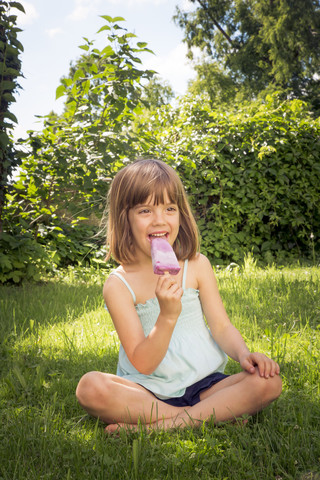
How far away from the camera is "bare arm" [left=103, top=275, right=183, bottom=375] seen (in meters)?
1.90

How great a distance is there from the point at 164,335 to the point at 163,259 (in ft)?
1.06

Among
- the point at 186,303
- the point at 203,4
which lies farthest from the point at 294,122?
the point at 203,4

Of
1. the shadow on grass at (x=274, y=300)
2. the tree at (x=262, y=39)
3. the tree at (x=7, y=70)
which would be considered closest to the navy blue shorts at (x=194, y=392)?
A: the shadow on grass at (x=274, y=300)

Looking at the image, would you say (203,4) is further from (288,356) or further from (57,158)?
(288,356)

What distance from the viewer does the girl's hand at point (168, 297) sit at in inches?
73.8

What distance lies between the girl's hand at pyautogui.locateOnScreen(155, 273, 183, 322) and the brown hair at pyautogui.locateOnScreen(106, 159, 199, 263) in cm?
53

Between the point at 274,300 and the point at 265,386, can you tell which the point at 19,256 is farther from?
the point at 265,386

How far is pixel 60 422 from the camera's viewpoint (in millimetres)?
2125

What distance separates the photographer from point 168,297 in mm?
1867

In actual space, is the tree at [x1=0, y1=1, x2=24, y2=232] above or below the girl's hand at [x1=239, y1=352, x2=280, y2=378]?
above

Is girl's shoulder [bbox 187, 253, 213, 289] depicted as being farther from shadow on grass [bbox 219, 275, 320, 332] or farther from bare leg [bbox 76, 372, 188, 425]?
shadow on grass [bbox 219, 275, 320, 332]

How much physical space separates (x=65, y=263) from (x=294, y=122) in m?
4.40

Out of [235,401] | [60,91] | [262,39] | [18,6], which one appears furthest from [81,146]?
[262,39]

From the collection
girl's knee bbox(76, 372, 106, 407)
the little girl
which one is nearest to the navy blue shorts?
the little girl
